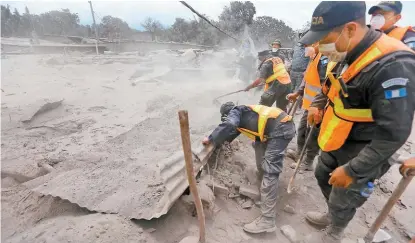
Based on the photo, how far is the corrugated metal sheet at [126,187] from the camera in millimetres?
2152

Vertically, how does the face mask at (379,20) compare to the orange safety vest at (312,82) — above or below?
above

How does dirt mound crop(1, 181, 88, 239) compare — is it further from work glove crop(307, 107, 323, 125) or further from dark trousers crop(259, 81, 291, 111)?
dark trousers crop(259, 81, 291, 111)

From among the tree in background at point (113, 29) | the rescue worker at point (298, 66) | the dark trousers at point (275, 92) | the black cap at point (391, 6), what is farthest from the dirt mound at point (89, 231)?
the tree in background at point (113, 29)

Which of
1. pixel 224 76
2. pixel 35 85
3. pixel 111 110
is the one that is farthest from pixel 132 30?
pixel 111 110

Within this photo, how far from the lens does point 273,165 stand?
8.21ft

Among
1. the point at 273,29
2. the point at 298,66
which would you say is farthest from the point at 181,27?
the point at 298,66

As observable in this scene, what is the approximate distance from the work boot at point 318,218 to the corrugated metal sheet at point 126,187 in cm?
122

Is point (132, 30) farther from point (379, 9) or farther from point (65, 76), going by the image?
point (379, 9)

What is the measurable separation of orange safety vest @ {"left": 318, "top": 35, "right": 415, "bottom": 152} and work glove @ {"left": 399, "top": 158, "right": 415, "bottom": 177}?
44cm

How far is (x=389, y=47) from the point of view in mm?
1440

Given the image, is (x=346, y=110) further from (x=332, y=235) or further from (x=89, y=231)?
(x=89, y=231)

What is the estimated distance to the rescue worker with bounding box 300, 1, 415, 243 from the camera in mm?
1364

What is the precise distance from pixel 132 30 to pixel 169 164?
103ft

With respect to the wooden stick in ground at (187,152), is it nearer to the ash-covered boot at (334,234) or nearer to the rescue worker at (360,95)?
the rescue worker at (360,95)
